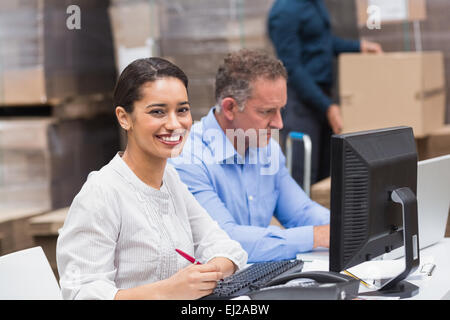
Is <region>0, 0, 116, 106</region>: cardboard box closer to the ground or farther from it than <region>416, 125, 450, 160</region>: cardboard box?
farther from it

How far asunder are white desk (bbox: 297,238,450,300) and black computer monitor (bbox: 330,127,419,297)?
0.05 meters

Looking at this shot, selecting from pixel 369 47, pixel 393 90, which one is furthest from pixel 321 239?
pixel 369 47

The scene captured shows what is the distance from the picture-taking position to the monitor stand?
1.63m

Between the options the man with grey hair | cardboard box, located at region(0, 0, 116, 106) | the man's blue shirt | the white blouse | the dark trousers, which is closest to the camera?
the white blouse

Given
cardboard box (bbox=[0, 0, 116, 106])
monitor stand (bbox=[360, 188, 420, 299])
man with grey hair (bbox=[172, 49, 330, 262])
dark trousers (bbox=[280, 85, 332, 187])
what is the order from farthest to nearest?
dark trousers (bbox=[280, 85, 332, 187]) → cardboard box (bbox=[0, 0, 116, 106]) → man with grey hair (bbox=[172, 49, 330, 262]) → monitor stand (bbox=[360, 188, 420, 299])

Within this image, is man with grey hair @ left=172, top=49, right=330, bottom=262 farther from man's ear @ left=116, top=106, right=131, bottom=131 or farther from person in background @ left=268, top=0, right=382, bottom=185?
person in background @ left=268, top=0, right=382, bottom=185

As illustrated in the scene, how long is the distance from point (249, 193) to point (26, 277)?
3.03 ft

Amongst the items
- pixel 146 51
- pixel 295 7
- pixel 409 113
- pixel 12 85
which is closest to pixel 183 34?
pixel 146 51

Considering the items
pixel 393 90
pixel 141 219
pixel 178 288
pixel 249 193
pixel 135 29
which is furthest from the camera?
pixel 135 29

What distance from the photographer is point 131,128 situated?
168cm

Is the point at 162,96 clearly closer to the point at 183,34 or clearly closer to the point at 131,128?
the point at 131,128

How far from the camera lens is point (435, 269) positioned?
1.91 meters

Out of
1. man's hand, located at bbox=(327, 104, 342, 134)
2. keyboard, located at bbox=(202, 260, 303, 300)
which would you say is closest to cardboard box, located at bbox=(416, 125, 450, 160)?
man's hand, located at bbox=(327, 104, 342, 134)

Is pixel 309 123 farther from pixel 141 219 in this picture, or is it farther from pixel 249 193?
pixel 141 219
